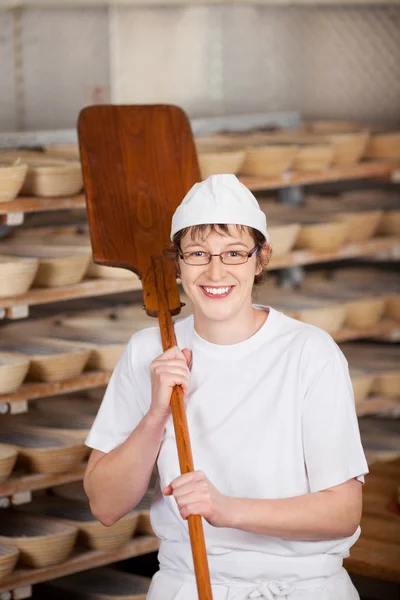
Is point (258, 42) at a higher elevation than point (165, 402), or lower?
higher

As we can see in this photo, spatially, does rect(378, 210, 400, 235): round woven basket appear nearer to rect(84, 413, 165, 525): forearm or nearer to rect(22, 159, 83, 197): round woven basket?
rect(22, 159, 83, 197): round woven basket

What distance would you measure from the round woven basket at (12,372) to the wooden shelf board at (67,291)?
0.15 m

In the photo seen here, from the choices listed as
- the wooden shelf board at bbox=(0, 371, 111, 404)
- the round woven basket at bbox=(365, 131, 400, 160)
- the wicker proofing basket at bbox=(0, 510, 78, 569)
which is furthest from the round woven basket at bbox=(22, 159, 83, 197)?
the round woven basket at bbox=(365, 131, 400, 160)

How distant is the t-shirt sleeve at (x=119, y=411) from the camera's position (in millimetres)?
2459

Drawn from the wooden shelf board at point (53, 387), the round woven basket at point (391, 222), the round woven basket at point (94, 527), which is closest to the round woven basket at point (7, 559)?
the round woven basket at point (94, 527)

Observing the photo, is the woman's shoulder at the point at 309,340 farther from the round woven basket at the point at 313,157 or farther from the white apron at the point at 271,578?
the round woven basket at the point at 313,157

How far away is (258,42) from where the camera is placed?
493 centimetres

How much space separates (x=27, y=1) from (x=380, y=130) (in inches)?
57.6

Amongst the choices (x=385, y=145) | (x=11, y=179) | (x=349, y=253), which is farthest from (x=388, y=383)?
(x=11, y=179)

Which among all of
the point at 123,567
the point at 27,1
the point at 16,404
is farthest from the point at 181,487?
the point at 27,1

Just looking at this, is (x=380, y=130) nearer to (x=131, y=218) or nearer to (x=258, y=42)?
(x=258, y=42)

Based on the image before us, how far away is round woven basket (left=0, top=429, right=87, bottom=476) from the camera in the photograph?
3.37 m

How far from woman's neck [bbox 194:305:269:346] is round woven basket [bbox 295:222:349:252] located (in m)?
1.60

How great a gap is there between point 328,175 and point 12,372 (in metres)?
1.43
